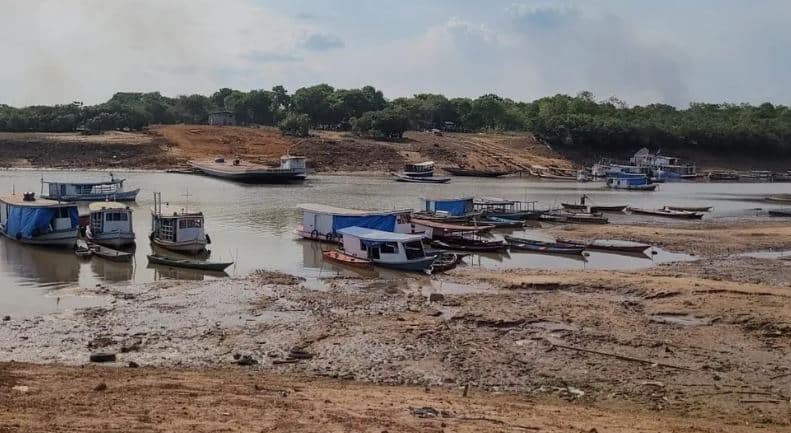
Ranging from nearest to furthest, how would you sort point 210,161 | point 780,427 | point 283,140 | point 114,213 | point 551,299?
point 780,427 < point 551,299 < point 114,213 < point 210,161 < point 283,140

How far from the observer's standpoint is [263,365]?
1780cm

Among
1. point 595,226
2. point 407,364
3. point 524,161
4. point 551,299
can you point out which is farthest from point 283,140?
point 407,364

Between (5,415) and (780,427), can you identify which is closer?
(5,415)

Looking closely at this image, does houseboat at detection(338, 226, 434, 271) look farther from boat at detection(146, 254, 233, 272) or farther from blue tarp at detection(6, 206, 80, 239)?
blue tarp at detection(6, 206, 80, 239)

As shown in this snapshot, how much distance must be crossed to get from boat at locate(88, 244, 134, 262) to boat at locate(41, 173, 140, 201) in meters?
22.5

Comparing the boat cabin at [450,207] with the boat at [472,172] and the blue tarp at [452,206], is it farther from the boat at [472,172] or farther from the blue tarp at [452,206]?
the boat at [472,172]

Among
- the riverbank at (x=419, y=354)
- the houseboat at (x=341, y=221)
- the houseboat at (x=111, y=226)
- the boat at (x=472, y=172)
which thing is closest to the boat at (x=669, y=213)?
the houseboat at (x=341, y=221)

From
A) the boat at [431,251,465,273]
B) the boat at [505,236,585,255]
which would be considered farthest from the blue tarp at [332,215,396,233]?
the boat at [505,236,585,255]

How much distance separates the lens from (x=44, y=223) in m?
36.0

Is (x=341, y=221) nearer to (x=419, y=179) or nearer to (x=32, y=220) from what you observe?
(x=32, y=220)

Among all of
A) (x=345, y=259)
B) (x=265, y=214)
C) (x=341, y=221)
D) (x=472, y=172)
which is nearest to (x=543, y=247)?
(x=341, y=221)

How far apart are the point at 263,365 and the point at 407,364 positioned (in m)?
3.43

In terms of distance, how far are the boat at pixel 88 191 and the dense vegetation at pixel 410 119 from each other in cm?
4600

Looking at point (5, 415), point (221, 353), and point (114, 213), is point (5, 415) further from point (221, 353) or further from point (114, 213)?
point (114, 213)
